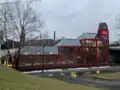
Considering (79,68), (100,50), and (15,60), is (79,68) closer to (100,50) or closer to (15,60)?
(100,50)

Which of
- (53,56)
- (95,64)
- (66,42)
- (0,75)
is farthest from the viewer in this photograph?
(66,42)

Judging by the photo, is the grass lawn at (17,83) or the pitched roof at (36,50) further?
the pitched roof at (36,50)

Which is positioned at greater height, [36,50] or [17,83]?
[17,83]

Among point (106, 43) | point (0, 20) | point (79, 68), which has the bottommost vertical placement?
point (79, 68)

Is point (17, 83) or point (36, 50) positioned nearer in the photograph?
point (17, 83)

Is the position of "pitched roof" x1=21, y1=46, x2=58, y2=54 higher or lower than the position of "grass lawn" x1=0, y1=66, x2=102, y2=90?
lower

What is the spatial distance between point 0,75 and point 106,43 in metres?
32.8

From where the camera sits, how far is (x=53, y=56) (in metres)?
45.2

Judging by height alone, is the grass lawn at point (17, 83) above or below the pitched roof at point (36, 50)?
above

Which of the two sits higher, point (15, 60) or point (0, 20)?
point (0, 20)

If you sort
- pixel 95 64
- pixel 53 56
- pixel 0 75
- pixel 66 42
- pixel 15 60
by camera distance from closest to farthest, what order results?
1. pixel 0 75
2. pixel 15 60
3. pixel 53 56
4. pixel 95 64
5. pixel 66 42

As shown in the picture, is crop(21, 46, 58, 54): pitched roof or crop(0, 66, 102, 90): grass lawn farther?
crop(21, 46, 58, 54): pitched roof

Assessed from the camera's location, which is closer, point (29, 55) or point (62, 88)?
point (62, 88)

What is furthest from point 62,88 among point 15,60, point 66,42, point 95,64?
point 66,42
